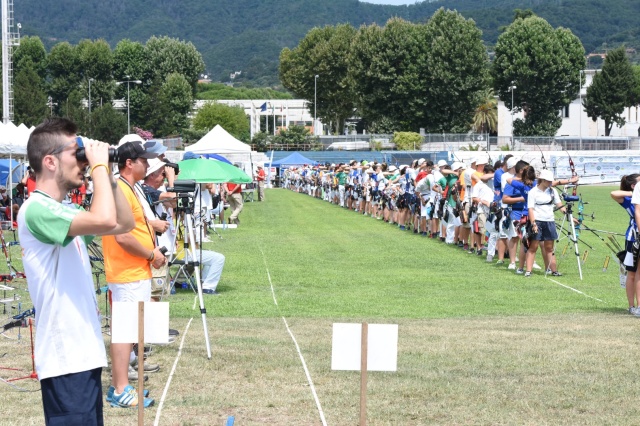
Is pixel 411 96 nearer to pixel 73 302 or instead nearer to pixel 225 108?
pixel 225 108

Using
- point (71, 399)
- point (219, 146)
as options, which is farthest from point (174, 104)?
point (71, 399)

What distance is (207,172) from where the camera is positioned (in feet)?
57.7

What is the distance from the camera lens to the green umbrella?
17266 mm

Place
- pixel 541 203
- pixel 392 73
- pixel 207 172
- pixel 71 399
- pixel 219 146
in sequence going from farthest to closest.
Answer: pixel 392 73 < pixel 219 146 < pixel 207 172 < pixel 541 203 < pixel 71 399

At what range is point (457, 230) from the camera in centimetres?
2378

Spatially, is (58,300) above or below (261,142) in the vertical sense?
below

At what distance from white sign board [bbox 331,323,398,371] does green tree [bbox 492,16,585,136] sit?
8987 cm

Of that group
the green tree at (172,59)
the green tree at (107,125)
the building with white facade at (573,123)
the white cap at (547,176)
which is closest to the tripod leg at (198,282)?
the white cap at (547,176)

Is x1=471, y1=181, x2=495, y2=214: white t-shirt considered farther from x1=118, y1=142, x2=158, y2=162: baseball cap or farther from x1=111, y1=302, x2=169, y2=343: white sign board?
x1=118, y1=142, x2=158, y2=162: baseball cap

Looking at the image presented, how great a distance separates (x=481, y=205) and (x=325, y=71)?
3451 inches

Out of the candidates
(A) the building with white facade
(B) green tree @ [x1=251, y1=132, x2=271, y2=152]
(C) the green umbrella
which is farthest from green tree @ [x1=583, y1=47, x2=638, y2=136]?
(C) the green umbrella

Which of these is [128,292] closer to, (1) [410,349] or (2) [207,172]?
(1) [410,349]

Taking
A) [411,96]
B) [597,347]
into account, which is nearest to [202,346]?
[597,347]

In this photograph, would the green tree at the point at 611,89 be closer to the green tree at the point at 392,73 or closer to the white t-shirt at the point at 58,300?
the green tree at the point at 392,73
